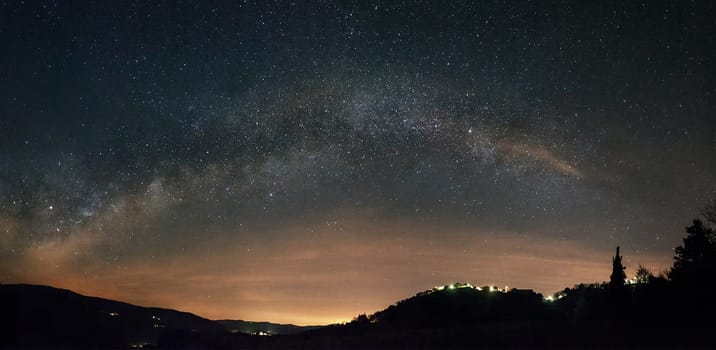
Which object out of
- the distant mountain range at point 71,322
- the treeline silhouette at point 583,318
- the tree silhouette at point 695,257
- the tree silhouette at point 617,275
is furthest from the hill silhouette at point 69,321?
the tree silhouette at point 695,257

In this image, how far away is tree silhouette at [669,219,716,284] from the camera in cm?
2758

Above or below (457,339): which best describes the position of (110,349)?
below

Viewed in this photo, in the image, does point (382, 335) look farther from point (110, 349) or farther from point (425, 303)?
point (110, 349)

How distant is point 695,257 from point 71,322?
312 feet

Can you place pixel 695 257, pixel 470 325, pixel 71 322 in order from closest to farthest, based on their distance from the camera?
pixel 695 257 < pixel 470 325 < pixel 71 322

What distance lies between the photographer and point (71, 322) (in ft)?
307

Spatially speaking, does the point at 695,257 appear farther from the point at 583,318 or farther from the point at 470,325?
the point at 470,325

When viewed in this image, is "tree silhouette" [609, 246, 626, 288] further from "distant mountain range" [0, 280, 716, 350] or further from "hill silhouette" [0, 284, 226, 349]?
"hill silhouette" [0, 284, 226, 349]

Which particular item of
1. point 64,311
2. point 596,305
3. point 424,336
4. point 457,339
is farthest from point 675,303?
point 64,311

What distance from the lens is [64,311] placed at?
345 ft

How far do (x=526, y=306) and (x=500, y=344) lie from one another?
64.7 ft

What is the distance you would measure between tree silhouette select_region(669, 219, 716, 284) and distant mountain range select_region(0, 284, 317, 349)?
5143cm

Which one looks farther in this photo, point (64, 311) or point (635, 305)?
point (64, 311)

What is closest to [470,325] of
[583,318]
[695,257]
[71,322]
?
[583,318]
